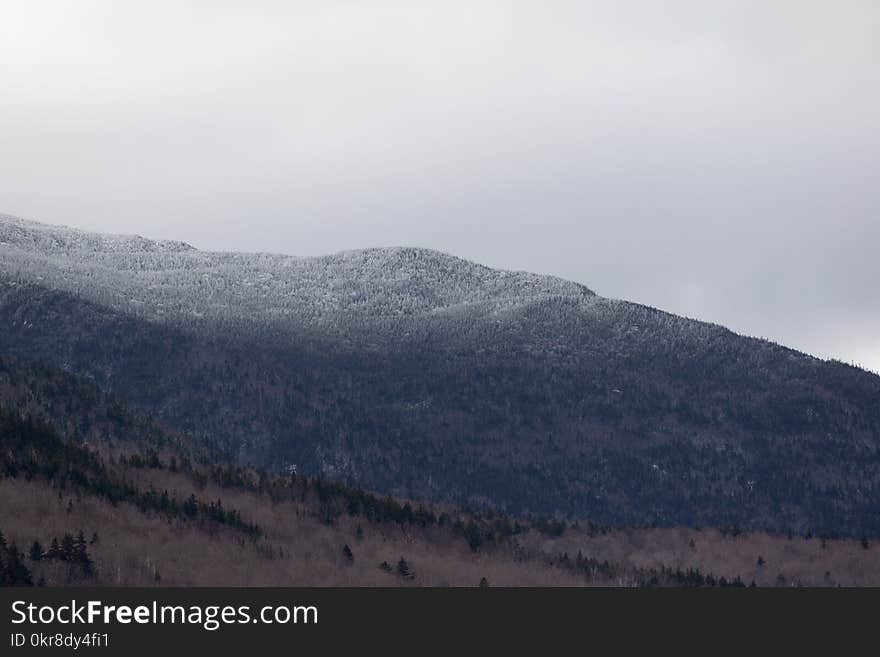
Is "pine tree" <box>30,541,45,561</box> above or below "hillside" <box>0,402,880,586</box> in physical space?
below

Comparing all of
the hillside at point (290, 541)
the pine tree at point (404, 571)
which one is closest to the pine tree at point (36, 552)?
the hillside at point (290, 541)

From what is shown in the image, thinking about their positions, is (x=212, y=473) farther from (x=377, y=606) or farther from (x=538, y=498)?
(x=538, y=498)

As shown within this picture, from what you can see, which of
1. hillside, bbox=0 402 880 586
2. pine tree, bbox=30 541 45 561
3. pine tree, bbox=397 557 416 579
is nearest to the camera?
pine tree, bbox=30 541 45 561

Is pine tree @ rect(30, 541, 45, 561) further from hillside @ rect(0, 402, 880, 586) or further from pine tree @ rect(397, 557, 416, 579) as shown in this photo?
pine tree @ rect(397, 557, 416, 579)

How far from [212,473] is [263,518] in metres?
12.2

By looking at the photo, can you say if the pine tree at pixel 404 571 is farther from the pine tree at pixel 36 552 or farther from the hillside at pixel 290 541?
the pine tree at pixel 36 552

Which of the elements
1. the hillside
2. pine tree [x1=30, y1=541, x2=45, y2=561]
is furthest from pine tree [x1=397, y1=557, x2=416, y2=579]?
pine tree [x1=30, y1=541, x2=45, y2=561]

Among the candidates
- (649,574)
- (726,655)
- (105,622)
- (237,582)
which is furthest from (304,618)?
(649,574)

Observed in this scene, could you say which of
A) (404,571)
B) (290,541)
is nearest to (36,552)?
(290,541)

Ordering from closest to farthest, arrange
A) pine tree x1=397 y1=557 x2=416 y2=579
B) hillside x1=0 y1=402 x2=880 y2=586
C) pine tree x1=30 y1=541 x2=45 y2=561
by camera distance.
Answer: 1. pine tree x1=30 y1=541 x2=45 y2=561
2. hillside x1=0 y1=402 x2=880 y2=586
3. pine tree x1=397 y1=557 x2=416 y2=579

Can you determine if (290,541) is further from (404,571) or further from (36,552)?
(36,552)

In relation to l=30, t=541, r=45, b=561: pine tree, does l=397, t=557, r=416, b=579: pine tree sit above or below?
above

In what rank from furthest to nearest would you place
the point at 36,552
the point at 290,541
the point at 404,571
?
the point at 290,541
the point at 404,571
the point at 36,552

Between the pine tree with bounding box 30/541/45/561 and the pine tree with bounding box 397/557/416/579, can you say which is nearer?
the pine tree with bounding box 30/541/45/561
